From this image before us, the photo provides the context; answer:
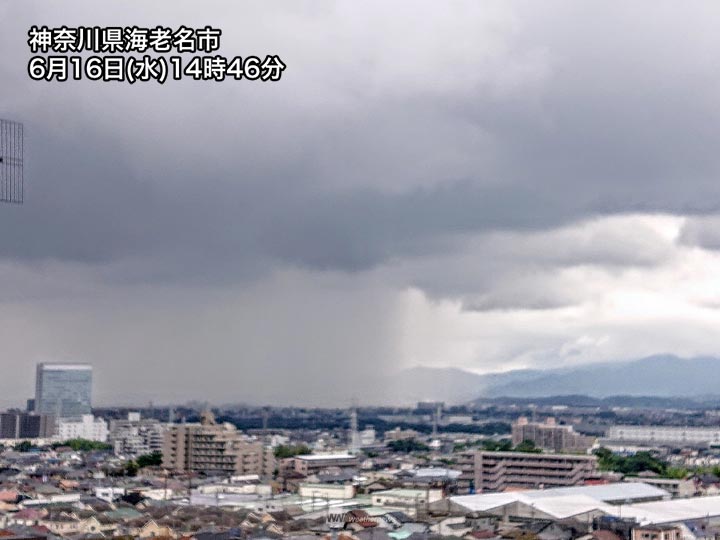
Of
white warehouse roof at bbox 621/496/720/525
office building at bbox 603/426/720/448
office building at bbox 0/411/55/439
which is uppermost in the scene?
white warehouse roof at bbox 621/496/720/525

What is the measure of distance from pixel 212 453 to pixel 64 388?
38.3 metres

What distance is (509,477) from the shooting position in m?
31.1

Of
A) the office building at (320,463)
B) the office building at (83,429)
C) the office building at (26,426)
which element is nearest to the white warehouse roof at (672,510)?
the office building at (320,463)

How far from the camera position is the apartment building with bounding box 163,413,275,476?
32531mm

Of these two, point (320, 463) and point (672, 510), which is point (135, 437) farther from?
point (672, 510)

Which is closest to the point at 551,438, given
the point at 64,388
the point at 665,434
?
the point at 665,434

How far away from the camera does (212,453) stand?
32656mm

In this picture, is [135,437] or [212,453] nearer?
[212,453]

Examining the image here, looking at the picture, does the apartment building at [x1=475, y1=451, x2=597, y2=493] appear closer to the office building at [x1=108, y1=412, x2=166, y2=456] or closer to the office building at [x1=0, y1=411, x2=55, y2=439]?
the office building at [x1=108, y1=412, x2=166, y2=456]

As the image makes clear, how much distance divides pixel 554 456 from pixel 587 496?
8.28 metres

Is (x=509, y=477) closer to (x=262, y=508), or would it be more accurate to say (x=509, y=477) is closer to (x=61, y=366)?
(x=262, y=508)

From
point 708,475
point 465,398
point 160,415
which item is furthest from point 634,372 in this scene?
point 708,475

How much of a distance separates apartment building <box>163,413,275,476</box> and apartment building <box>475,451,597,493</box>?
19.9 feet

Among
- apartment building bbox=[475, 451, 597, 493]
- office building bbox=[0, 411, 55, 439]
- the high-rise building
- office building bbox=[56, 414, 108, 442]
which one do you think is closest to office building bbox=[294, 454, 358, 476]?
apartment building bbox=[475, 451, 597, 493]
